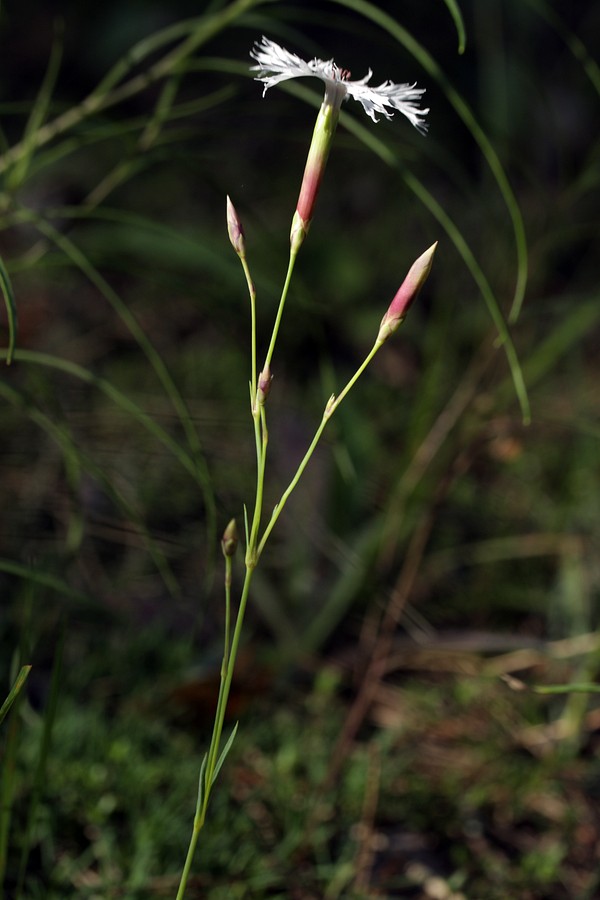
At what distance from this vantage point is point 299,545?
Result: 4.97 ft

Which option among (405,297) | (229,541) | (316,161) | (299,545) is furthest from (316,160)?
(299,545)

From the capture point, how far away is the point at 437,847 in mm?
1177

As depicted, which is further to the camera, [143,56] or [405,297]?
[143,56]

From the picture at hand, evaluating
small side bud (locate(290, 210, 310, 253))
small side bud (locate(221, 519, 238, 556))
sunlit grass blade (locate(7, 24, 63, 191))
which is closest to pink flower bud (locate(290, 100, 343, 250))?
small side bud (locate(290, 210, 310, 253))

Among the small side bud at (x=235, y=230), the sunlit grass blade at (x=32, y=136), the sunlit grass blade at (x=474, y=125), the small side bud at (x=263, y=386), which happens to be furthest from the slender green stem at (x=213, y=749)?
the sunlit grass blade at (x=32, y=136)

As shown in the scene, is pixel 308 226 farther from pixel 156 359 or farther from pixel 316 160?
pixel 156 359

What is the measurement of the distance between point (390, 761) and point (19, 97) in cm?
232

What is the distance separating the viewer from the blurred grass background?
1044 millimetres

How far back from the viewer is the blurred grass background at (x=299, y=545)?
104cm

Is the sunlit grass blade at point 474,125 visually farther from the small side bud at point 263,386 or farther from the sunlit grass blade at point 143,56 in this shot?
the small side bud at point 263,386

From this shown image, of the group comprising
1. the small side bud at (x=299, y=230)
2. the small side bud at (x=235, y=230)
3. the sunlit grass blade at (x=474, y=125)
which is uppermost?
the sunlit grass blade at (x=474, y=125)

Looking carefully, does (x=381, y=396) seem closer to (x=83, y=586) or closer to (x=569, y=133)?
(x=83, y=586)

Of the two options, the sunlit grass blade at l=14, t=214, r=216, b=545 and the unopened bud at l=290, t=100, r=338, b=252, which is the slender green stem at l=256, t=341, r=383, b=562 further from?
the sunlit grass blade at l=14, t=214, r=216, b=545

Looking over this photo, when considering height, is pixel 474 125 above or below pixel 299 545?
above
